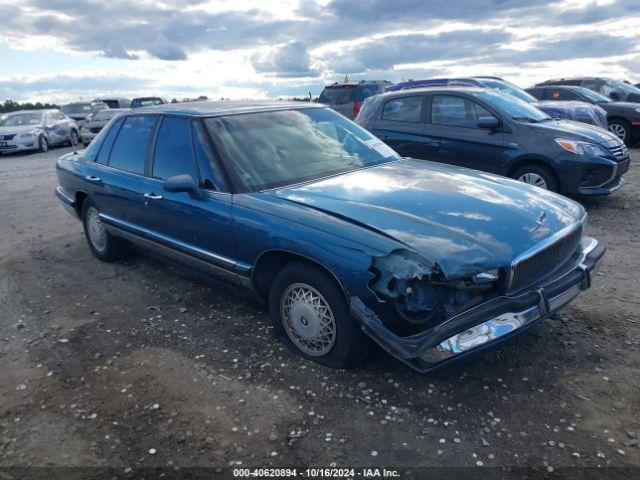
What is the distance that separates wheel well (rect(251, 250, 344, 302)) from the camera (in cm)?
349

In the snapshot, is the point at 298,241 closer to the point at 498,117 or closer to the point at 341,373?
the point at 341,373

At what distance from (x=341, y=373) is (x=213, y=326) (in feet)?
4.17

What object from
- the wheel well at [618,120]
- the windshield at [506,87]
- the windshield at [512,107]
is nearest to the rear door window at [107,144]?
the windshield at [512,107]

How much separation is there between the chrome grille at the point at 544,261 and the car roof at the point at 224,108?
2.47 m

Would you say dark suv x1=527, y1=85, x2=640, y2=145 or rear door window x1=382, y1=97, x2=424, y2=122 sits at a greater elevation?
rear door window x1=382, y1=97, x2=424, y2=122

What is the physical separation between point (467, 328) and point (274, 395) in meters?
1.25

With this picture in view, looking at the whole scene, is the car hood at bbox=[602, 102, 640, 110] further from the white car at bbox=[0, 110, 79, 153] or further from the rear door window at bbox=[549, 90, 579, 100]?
the white car at bbox=[0, 110, 79, 153]

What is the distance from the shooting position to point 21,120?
1853 centimetres

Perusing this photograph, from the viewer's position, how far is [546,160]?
267 inches

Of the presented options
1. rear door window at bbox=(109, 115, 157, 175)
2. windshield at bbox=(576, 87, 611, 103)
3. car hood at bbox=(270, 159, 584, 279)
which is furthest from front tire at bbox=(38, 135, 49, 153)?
car hood at bbox=(270, 159, 584, 279)

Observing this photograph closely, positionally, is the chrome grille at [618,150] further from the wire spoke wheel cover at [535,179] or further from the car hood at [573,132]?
the wire spoke wheel cover at [535,179]

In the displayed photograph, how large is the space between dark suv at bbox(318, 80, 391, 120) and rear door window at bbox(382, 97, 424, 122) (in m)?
7.34

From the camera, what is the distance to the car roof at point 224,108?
14.0ft

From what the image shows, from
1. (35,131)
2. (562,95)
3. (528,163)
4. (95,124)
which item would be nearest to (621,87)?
(562,95)
